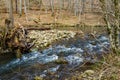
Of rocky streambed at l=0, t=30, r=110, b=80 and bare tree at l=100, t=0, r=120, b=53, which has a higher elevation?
bare tree at l=100, t=0, r=120, b=53

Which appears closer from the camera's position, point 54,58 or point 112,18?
point 112,18

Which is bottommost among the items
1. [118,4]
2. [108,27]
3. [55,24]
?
[55,24]

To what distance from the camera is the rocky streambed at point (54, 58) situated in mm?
12586

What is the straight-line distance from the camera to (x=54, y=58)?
1597 centimetres

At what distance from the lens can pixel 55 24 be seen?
105 feet

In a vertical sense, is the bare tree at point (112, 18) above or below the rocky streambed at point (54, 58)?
above

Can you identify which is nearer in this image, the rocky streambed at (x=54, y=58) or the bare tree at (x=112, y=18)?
the bare tree at (x=112, y=18)

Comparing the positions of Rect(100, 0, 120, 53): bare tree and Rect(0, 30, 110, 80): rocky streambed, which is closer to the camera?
Answer: Rect(100, 0, 120, 53): bare tree

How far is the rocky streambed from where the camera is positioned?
41.3 feet

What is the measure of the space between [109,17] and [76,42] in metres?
11.6

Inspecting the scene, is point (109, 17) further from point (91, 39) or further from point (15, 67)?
point (91, 39)

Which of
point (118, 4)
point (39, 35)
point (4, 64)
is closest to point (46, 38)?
point (39, 35)

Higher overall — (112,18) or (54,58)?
(112,18)

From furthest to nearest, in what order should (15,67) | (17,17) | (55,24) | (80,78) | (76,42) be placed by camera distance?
(17,17) → (55,24) → (76,42) → (15,67) → (80,78)
